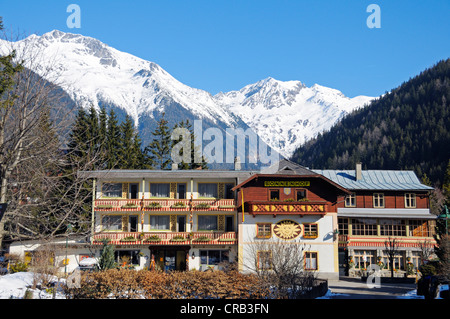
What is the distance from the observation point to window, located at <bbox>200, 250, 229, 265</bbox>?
1790 inches

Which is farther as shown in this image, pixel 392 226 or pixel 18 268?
pixel 392 226

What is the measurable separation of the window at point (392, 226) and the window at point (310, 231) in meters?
11.2

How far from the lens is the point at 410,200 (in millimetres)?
53281

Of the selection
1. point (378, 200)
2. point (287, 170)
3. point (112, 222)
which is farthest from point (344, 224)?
point (112, 222)

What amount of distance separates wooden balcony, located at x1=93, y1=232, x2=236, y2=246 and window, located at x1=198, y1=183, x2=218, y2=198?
387 cm

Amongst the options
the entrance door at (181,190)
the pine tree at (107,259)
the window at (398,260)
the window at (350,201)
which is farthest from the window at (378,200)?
the pine tree at (107,259)

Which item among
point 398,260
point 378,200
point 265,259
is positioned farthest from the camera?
point 378,200

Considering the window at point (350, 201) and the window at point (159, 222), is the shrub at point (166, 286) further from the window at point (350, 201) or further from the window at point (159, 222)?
the window at point (350, 201)

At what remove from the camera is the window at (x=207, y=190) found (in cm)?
4672

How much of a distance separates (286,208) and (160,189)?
12.0 m

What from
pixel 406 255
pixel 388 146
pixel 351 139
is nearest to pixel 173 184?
pixel 406 255

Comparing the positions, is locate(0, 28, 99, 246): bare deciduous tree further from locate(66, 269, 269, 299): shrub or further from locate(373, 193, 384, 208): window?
locate(373, 193, 384, 208): window

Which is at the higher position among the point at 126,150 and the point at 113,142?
the point at 113,142

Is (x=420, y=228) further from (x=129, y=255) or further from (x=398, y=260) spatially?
(x=129, y=255)
